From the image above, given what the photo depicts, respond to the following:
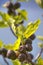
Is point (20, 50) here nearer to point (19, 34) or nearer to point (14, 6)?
point (19, 34)

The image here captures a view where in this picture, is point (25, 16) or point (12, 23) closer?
point (12, 23)

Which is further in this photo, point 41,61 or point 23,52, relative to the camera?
point 41,61

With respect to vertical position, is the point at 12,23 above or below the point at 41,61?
above

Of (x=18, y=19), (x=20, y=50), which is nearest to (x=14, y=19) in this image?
(x=18, y=19)

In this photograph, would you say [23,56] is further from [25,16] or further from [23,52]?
[25,16]

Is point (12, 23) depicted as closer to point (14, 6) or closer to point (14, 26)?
point (14, 26)

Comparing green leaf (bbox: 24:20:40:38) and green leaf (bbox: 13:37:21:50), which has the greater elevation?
green leaf (bbox: 24:20:40:38)

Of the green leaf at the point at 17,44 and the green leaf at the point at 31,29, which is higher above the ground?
the green leaf at the point at 31,29

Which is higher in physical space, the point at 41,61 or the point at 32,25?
the point at 32,25
